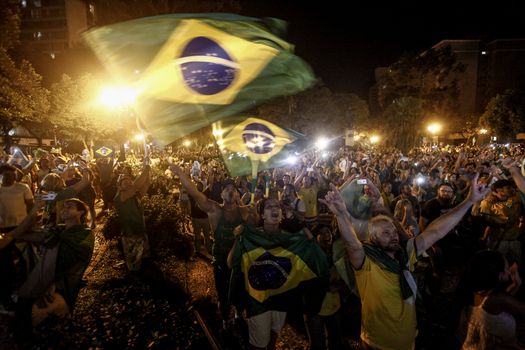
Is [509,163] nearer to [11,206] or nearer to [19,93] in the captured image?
[11,206]

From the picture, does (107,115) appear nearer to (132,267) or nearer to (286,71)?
(132,267)

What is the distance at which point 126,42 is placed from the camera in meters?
4.12

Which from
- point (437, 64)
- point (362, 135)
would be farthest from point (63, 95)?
point (362, 135)

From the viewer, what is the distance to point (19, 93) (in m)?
25.0

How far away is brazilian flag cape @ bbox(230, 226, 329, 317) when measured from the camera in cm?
391

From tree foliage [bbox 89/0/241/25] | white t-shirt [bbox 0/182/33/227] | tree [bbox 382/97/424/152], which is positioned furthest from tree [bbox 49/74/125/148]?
tree [bbox 382/97/424/152]

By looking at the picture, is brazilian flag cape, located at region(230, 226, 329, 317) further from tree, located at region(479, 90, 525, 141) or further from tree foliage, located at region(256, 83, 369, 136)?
tree, located at region(479, 90, 525, 141)

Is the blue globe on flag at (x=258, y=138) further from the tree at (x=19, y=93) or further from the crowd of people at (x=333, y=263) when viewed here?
the tree at (x=19, y=93)

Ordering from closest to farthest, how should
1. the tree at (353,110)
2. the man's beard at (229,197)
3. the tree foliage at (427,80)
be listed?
1. the man's beard at (229,197)
2. the tree foliage at (427,80)
3. the tree at (353,110)

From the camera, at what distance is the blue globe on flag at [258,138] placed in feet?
18.7

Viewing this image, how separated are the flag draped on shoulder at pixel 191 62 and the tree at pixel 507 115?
2200 inches

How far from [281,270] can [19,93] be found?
27.9 m

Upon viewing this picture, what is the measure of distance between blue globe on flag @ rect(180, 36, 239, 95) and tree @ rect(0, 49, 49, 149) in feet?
74.6

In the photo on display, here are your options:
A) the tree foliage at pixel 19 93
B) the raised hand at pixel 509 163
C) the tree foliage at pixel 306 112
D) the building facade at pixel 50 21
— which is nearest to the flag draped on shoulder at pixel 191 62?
the raised hand at pixel 509 163
